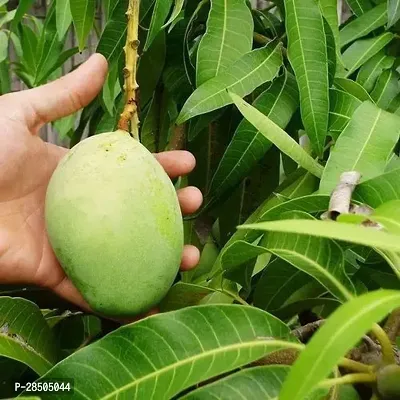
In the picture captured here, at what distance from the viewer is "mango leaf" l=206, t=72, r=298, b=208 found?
0.78m

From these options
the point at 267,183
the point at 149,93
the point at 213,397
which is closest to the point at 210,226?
the point at 267,183

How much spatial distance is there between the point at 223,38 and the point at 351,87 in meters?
0.17

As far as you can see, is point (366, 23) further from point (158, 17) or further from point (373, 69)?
point (158, 17)

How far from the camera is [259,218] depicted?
0.66 m

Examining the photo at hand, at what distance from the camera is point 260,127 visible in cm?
70

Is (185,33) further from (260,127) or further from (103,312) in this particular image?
(103,312)

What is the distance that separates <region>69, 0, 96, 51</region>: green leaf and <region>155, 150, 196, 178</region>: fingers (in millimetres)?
182

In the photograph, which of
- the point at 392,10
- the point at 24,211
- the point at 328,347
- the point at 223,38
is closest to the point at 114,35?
the point at 223,38

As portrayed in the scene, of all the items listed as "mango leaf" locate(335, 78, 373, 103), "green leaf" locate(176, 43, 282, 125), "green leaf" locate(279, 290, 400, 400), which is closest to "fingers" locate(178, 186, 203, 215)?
"green leaf" locate(176, 43, 282, 125)

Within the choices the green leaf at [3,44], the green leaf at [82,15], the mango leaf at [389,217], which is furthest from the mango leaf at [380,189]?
the green leaf at [3,44]

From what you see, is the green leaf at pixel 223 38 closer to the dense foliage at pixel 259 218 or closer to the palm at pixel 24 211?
the dense foliage at pixel 259 218

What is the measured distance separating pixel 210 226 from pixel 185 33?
0.88ft

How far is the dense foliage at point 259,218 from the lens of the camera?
0.49 m

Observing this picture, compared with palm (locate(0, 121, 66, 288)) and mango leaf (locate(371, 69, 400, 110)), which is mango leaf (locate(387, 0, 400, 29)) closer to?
mango leaf (locate(371, 69, 400, 110))
